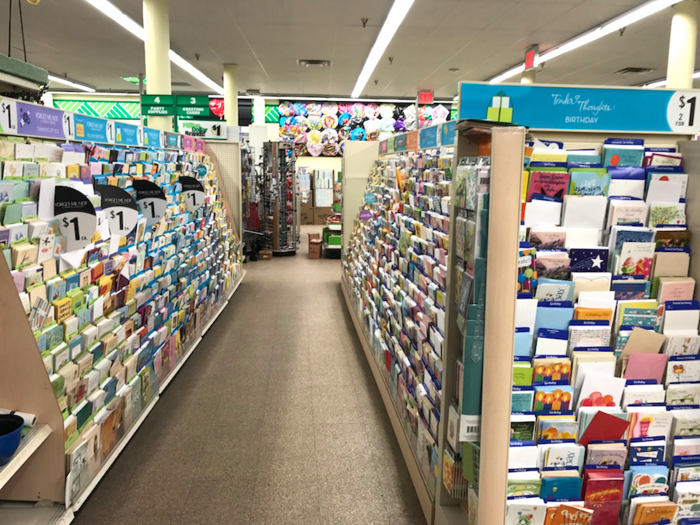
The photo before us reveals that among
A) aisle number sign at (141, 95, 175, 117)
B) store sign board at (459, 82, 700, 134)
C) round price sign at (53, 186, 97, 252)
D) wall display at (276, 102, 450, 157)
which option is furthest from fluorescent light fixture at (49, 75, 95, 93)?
store sign board at (459, 82, 700, 134)

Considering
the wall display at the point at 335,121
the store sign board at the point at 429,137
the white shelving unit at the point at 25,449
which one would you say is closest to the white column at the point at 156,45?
the store sign board at the point at 429,137

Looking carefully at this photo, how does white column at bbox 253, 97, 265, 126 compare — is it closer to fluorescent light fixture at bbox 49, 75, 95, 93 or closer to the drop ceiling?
the drop ceiling

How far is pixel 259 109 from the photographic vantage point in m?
16.3

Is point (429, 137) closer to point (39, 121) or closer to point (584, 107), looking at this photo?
point (584, 107)

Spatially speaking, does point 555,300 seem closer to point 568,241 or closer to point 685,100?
point 568,241

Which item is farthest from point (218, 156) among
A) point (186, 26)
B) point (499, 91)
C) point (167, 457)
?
point (499, 91)

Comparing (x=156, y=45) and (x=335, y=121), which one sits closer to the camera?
(x=156, y=45)

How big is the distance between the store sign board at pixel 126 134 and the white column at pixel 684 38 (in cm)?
733

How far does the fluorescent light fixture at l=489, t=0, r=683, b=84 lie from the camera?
7.41m

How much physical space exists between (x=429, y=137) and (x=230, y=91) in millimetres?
9841

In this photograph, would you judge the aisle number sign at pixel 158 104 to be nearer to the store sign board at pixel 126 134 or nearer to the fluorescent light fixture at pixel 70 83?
the store sign board at pixel 126 134

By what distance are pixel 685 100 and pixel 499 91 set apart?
34.0 inches

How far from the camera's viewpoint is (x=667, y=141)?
7.88ft

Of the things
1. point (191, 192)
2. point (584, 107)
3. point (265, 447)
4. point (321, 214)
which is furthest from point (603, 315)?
point (321, 214)
